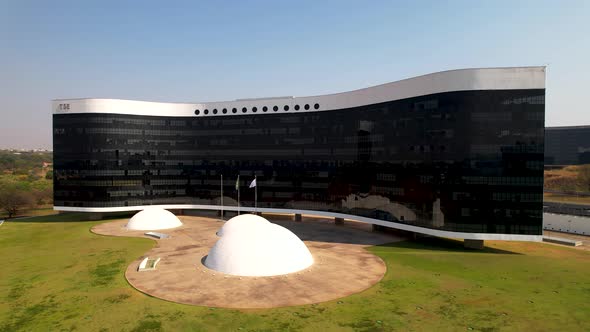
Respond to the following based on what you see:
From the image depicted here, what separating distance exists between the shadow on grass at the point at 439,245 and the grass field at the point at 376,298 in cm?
61

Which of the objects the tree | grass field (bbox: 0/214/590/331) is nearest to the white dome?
grass field (bbox: 0/214/590/331)

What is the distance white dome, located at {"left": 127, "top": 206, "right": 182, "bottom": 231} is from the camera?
241 ft

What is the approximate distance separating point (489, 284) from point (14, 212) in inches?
4725

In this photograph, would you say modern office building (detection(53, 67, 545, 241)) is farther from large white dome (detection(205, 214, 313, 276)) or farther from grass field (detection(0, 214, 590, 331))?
large white dome (detection(205, 214, 313, 276))

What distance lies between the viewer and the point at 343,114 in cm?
7700

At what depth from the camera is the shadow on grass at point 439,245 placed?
56844 mm

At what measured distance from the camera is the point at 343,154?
77125 mm

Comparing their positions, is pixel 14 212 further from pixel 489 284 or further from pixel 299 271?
pixel 489 284

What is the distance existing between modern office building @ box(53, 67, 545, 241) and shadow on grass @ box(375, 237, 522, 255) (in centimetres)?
288

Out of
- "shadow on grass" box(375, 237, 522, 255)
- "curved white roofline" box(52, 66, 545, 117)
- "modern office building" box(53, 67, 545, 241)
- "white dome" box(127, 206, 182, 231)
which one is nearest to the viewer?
"curved white roofline" box(52, 66, 545, 117)

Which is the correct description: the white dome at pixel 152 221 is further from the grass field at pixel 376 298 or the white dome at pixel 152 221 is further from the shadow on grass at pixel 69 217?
the shadow on grass at pixel 69 217

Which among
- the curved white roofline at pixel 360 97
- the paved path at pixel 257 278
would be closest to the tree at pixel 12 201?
the curved white roofline at pixel 360 97

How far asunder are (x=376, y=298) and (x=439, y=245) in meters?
29.4

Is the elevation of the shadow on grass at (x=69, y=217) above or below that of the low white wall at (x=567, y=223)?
below
